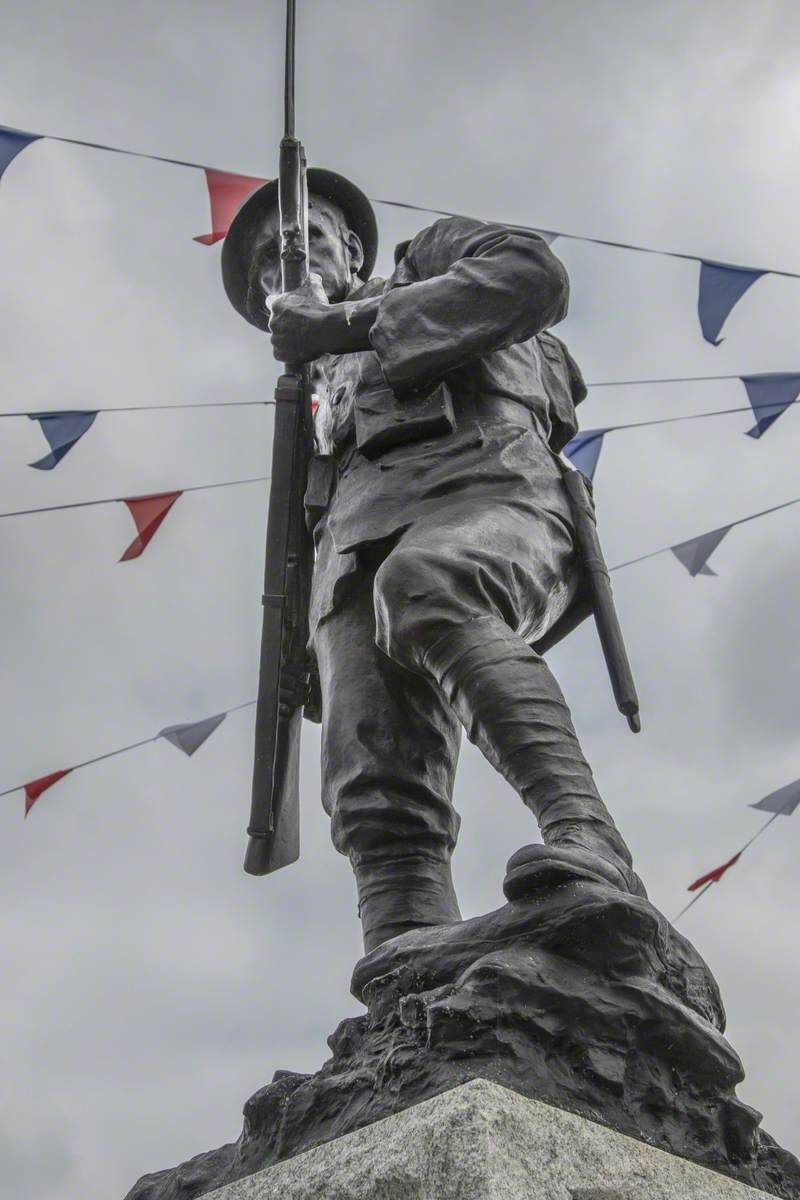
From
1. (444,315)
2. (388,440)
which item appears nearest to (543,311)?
(444,315)

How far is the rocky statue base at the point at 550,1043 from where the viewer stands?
76.5 inches

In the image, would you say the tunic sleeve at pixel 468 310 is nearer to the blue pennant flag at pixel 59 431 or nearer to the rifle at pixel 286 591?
the rifle at pixel 286 591

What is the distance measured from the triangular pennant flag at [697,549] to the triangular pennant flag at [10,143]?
3.53 m

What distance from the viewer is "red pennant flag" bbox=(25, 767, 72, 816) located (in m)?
6.28

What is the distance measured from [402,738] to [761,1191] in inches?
50.2

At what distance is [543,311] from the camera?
3.20 m

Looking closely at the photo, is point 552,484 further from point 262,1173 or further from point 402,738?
point 262,1173

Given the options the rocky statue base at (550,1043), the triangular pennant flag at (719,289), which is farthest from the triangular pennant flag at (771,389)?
the rocky statue base at (550,1043)

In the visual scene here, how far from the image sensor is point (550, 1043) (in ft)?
6.50

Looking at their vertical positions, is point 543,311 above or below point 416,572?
above

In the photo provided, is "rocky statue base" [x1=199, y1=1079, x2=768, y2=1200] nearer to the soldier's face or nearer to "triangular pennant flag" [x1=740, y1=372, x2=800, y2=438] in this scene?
the soldier's face

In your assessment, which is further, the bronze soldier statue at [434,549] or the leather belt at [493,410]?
the leather belt at [493,410]

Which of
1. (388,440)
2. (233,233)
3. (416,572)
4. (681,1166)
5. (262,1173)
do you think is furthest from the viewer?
(233,233)

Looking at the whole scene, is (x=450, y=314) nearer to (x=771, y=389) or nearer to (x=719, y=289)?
(x=719, y=289)
